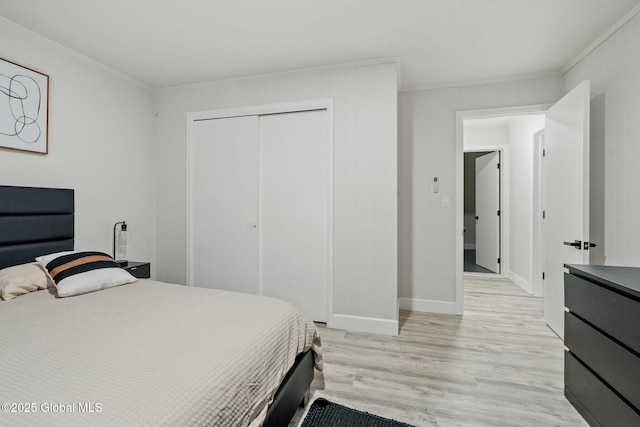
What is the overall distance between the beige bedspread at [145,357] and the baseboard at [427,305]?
6.17 ft

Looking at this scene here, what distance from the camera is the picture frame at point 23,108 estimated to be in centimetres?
217

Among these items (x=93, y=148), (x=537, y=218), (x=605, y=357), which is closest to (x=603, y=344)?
(x=605, y=357)

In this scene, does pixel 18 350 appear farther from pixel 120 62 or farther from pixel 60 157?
pixel 120 62

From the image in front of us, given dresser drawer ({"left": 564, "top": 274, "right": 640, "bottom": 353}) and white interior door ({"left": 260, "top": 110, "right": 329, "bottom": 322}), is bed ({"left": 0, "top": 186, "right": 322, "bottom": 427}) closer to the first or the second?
white interior door ({"left": 260, "top": 110, "right": 329, "bottom": 322})

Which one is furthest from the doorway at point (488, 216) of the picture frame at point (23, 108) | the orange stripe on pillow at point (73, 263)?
the picture frame at point (23, 108)

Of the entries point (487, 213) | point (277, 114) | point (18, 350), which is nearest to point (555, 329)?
point (487, 213)

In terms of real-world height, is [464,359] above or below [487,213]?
below

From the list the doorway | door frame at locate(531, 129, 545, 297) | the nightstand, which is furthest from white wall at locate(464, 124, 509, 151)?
the nightstand

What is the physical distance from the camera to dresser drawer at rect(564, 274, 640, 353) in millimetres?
1306

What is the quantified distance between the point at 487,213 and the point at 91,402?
5.74 m

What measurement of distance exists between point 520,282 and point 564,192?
217cm

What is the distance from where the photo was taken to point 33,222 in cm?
225

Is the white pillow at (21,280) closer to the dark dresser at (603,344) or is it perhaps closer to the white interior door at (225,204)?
the white interior door at (225,204)

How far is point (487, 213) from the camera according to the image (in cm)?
528
